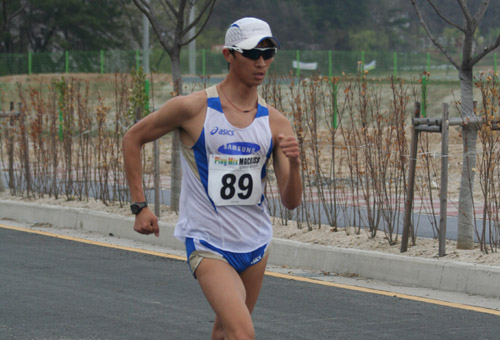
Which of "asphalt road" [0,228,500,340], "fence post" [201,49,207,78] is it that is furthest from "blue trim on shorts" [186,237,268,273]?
"fence post" [201,49,207,78]

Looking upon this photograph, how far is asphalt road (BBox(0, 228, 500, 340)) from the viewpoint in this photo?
7.50 meters

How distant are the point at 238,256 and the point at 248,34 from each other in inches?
42.6

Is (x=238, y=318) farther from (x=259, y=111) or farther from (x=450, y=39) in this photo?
(x=450, y=39)

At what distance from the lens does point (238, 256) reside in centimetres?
514

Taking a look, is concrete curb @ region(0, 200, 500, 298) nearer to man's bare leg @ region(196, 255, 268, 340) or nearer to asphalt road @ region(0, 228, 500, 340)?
asphalt road @ region(0, 228, 500, 340)

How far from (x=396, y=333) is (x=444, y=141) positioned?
2739 millimetres

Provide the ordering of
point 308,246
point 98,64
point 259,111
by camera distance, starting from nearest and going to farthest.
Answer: point 259,111, point 308,246, point 98,64

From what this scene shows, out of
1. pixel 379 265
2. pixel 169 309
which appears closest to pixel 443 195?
pixel 379 265

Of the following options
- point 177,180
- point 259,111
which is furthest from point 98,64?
point 259,111

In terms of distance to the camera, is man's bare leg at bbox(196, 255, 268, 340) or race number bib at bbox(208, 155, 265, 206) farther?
race number bib at bbox(208, 155, 265, 206)

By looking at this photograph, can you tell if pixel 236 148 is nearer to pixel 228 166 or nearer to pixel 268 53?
pixel 228 166

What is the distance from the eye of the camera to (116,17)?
2653 inches

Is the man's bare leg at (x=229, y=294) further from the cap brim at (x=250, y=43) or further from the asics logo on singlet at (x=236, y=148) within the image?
the cap brim at (x=250, y=43)

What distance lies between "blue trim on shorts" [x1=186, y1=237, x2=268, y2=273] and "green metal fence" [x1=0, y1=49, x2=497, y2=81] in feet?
133
